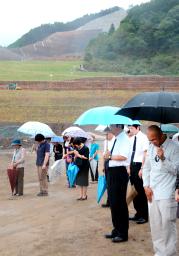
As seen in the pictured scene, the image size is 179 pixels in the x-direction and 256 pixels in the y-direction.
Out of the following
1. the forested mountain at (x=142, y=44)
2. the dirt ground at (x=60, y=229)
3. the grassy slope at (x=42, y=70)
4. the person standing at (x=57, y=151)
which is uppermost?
the forested mountain at (x=142, y=44)

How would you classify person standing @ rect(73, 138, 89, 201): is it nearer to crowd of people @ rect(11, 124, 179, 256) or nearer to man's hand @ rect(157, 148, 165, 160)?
crowd of people @ rect(11, 124, 179, 256)

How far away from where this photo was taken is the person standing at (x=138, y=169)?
7.89m

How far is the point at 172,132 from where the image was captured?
1018 centimetres

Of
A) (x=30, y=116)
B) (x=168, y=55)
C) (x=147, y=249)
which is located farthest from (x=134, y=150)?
(x=168, y=55)

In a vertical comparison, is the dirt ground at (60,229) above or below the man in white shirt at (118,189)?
below

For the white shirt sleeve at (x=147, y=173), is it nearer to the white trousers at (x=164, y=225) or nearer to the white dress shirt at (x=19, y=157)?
the white trousers at (x=164, y=225)

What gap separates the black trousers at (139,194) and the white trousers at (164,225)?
6.47 ft

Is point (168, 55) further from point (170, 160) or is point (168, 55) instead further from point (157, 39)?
point (170, 160)

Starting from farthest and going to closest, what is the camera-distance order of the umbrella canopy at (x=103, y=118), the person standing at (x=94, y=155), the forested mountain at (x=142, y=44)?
the forested mountain at (x=142, y=44) < the person standing at (x=94, y=155) < the umbrella canopy at (x=103, y=118)

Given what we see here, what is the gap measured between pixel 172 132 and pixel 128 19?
8972 centimetres

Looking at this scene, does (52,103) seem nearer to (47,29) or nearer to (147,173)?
(147,173)

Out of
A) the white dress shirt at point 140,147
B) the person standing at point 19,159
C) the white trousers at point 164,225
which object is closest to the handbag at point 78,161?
the person standing at point 19,159

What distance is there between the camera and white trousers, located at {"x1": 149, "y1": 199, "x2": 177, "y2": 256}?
5797 mm

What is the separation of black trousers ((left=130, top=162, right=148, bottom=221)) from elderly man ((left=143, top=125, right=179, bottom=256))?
6.30ft
